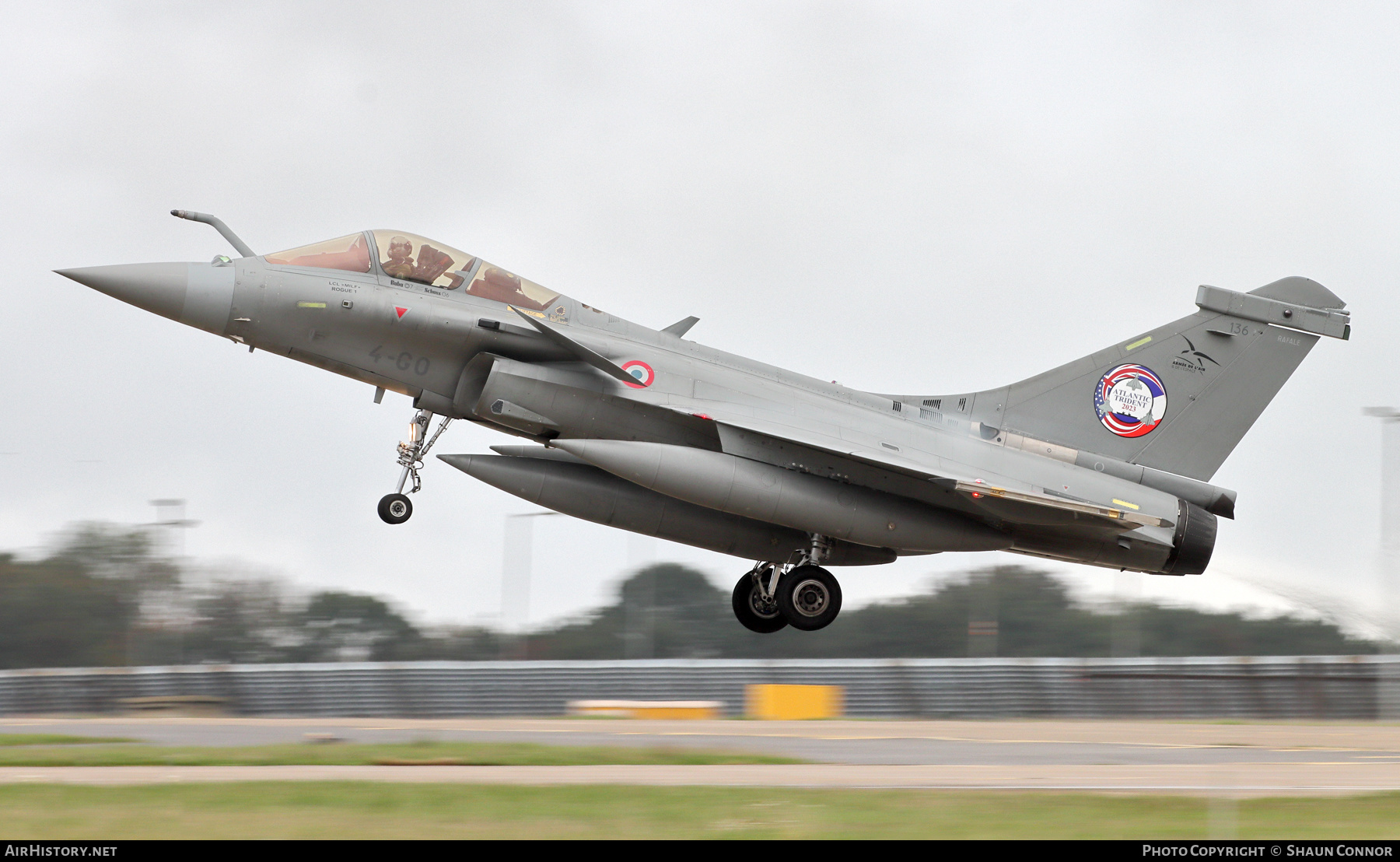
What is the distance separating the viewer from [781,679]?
2959cm

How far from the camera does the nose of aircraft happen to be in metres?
13.9

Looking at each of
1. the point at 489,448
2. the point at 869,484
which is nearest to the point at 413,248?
the point at 489,448

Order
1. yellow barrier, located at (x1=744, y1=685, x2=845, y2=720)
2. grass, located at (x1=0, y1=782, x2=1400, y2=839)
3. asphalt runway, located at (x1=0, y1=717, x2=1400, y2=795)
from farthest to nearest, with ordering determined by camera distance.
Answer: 1. yellow barrier, located at (x1=744, y1=685, x2=845, y2=720)
2. asphalt runway, located at (x1=0, y1=717, x2=1400, y2=795)
3. grass, located at (x1=0, y1=782, x2=1400, y2=839)

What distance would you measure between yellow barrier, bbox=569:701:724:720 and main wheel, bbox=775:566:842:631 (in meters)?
12.5

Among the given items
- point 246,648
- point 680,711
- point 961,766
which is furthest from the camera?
point 246,648

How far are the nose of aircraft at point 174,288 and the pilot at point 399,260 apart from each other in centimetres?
162

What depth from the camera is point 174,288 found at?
14.1 m

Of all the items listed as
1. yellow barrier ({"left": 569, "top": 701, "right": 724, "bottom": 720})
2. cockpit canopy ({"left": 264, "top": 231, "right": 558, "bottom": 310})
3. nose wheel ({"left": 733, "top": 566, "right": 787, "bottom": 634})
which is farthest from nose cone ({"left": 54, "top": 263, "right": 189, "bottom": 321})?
yellow barrier ({"left": 569, "top": 701, "right": 724, "bottom": 720})

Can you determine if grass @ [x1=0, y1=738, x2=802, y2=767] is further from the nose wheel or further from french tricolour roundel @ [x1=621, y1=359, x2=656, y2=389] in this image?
french tricolour roundel @ [x1=621, y1=359, x2=656, y2=389]

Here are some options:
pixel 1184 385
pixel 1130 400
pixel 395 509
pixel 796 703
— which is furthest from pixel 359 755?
pixel 796 703

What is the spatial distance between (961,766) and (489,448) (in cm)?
628

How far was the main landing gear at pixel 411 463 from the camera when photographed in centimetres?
1469

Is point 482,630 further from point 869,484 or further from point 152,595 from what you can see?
point 869,484

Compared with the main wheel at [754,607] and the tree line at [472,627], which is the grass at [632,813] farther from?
the tree line at [472,627]
